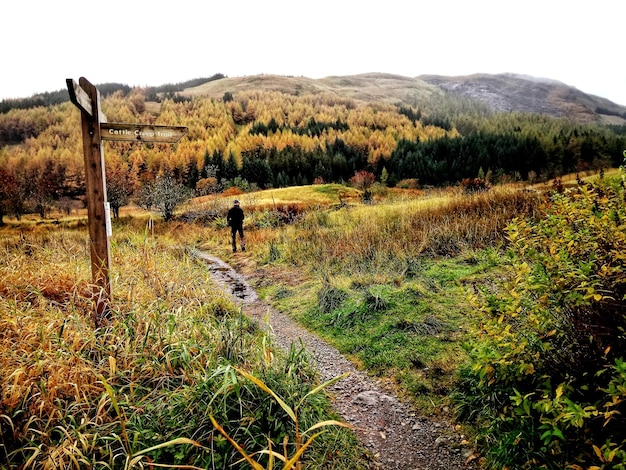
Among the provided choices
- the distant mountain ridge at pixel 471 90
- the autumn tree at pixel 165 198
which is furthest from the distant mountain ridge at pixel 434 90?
the autumn tree at pixel 165 198

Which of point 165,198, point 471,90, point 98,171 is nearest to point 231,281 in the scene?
point 98,171

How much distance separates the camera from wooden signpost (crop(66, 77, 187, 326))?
14.3 ft

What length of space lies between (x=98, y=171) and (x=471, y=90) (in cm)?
17402

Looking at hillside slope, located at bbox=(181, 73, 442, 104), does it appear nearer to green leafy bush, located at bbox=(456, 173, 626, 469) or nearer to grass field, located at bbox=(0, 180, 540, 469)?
grass field, located at bbox=(0, 180, 540, 469)

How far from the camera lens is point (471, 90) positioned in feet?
497

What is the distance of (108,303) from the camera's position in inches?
170

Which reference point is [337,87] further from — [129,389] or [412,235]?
[129,389]

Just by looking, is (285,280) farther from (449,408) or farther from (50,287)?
(449,408)

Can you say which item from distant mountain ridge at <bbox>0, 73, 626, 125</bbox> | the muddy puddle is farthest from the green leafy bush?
distant mountain ridge at <bbox>0, 73, 626, 125</bbox>

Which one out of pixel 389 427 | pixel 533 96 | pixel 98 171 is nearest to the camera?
pixel 389 427

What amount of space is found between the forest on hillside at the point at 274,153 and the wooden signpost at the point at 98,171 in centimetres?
2504

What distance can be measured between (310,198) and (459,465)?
27.5 m

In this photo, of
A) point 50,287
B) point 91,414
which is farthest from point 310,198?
point 91,414

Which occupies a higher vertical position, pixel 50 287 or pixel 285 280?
pixel 50 287
